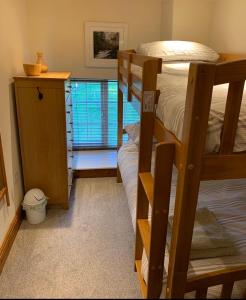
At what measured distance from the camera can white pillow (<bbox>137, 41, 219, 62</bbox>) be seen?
2533 mm

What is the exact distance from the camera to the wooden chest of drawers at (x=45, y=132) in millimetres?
2244

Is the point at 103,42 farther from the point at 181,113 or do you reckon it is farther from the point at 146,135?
the point at 181,113

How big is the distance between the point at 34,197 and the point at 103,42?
Result: 1932mm

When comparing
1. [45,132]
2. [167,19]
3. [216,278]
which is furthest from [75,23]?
[216,278]

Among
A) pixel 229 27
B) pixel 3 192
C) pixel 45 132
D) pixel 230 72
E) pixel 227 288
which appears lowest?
pixel 3 192

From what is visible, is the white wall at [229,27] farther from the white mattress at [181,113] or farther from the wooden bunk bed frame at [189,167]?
the wooden bunk bed frame at [189,167]

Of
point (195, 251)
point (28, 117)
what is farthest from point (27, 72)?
point (195, 251)

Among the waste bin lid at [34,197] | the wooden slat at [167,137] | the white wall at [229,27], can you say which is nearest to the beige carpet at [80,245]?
the waste bin lid at [34,197]

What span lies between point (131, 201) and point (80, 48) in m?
2.07

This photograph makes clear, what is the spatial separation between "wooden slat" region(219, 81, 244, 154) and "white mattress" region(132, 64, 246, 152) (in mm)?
23

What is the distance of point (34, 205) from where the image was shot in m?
2.33

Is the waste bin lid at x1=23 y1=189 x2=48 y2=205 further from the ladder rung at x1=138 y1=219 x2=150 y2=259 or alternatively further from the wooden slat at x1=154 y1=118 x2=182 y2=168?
the wooden slat at x1=154 y1=118 x2=182 y2=168

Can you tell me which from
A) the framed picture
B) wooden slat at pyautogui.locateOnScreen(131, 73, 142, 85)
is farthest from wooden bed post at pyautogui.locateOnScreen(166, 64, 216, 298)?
the framed picture

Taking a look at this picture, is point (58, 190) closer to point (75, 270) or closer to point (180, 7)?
point (75, 270)
